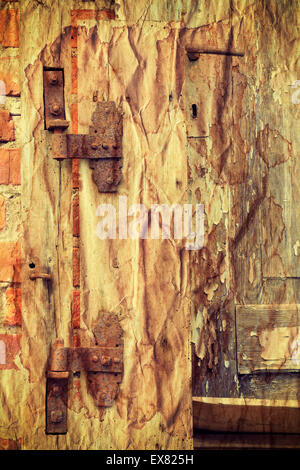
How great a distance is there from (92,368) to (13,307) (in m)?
0.34

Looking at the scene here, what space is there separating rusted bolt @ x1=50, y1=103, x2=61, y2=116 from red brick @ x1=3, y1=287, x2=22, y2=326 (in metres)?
0.61

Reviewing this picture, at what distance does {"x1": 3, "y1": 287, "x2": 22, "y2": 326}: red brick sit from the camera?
1.62m

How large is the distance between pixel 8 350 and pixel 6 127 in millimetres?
763

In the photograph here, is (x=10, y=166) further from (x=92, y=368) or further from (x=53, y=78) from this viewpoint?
(x=92, y=368)

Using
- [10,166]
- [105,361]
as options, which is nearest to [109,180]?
[10,166]

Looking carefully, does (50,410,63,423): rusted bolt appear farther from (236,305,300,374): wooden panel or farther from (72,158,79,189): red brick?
(72,158,79,189): red brick

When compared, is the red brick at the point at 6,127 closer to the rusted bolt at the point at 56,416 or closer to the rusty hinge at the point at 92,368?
the rusty hinge at the point at 92,368

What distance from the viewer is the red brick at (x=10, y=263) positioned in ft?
5.32

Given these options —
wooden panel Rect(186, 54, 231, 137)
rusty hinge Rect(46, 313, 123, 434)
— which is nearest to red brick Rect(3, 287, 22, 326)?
rusty hinge Rect(46, 313, 123, 434)

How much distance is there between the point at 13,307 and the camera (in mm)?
1622

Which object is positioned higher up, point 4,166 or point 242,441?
point 4,166

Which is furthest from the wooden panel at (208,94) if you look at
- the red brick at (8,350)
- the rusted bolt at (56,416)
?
the rusted bolt at (56,416)

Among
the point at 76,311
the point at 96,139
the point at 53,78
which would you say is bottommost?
the point at 76,311
